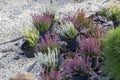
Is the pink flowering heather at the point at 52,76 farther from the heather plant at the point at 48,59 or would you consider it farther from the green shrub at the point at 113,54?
the green shrub at the point at 113,54

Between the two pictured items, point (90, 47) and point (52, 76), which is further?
point (90, 47)

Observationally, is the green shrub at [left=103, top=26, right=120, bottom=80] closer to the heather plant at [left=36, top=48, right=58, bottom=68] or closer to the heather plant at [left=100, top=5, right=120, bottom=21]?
the heather plant at [left=36, top=48, right=58, bottom=68]

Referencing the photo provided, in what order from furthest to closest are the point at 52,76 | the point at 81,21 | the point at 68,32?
the point at 81,21 → the point at 68,32 → the point at 52,76

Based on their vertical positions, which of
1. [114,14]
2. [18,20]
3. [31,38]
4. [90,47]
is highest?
[114,14]

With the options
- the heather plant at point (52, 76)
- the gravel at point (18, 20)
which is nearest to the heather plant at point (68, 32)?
the gravel at point (18, 20)

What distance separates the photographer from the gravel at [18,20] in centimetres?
600

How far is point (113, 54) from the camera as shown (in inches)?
176

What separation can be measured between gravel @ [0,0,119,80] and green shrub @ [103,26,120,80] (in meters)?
1.42

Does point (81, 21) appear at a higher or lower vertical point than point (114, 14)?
lower

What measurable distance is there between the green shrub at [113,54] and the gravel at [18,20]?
1424mm

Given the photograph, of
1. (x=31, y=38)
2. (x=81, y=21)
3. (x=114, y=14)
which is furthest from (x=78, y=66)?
(x=114, y=14)

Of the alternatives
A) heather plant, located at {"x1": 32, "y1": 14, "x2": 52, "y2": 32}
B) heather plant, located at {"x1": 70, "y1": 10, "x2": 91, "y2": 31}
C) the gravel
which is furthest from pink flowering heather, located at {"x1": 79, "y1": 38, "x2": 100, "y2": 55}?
heather plant, located at {"x1": 32, "y1": 14, "x2": 52, "y2": 32}

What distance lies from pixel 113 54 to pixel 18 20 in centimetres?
428

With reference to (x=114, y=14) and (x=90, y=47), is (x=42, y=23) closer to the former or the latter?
(x=114, y=14)
